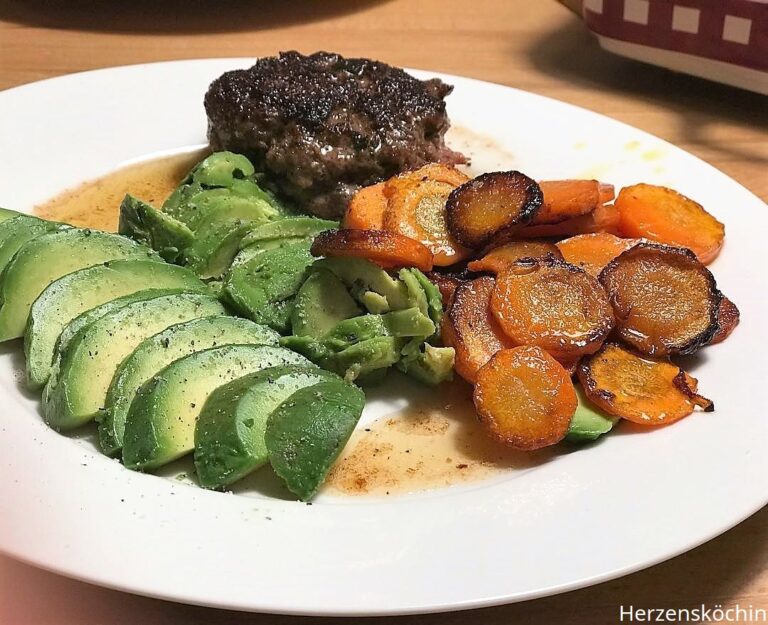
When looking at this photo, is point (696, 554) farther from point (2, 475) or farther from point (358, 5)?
point (358, 5)

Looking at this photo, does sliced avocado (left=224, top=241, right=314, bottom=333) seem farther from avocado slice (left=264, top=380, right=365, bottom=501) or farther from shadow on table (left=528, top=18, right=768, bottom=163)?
shadow on table (left=528, top=18, right=768, bottom=163)

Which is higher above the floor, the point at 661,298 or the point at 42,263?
the point at 42,263

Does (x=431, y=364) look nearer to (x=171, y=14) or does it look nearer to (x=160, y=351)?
(x=160, y=351)

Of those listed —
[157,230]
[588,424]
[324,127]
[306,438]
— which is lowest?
[588,424]

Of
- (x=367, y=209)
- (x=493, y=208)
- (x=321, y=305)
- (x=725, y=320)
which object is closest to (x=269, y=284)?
(x=321, y=305)

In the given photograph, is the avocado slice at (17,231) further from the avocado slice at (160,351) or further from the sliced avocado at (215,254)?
the avocado slice at (160,351)

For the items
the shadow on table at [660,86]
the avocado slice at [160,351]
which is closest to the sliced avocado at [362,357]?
the avocado slice at [160,351]
